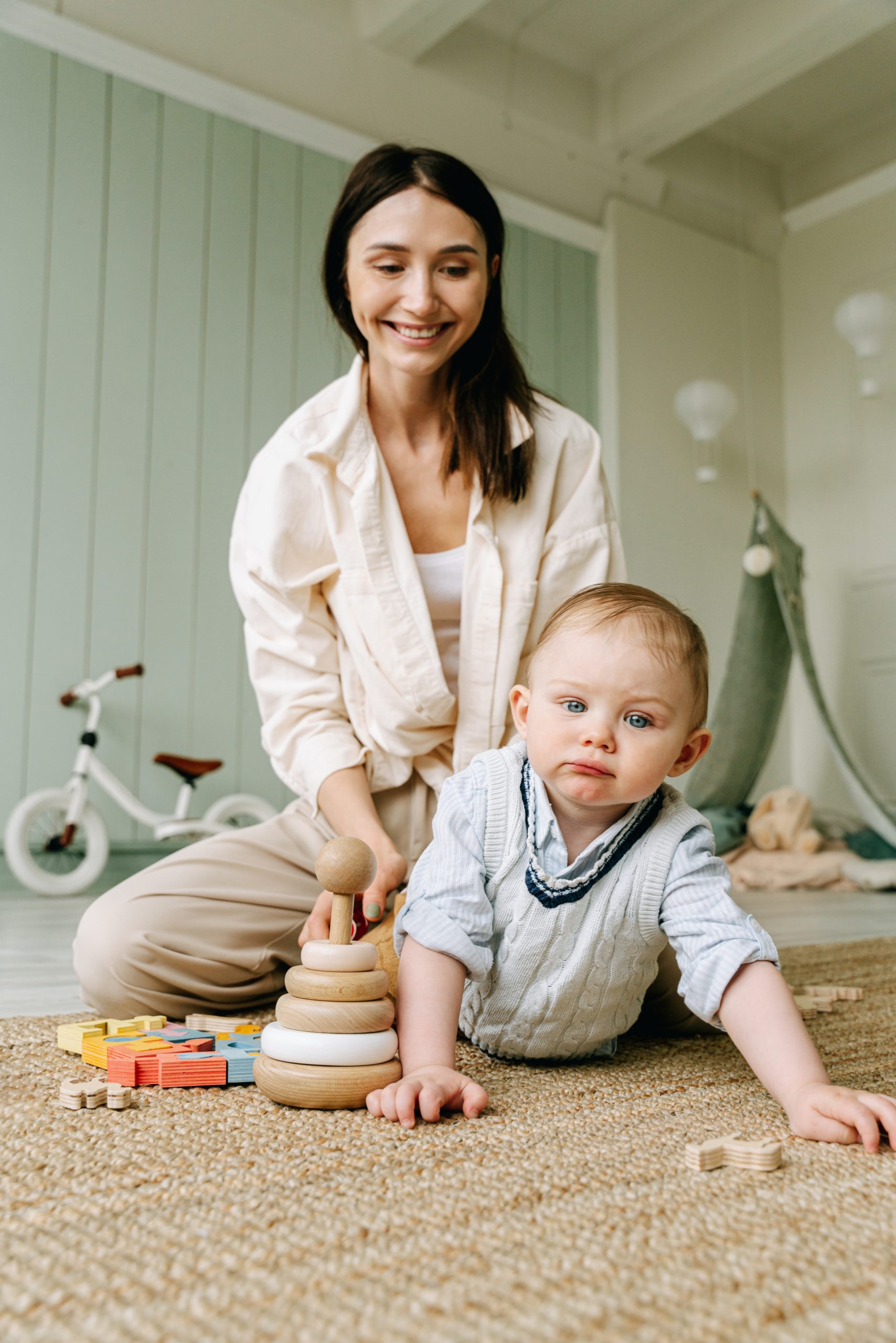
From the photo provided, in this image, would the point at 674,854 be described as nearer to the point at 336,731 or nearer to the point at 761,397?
A: the point at 336,731

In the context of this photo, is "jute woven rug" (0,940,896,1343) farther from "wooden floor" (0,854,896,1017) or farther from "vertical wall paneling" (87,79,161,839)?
"vertical wall paneling" (87,79,161,839)

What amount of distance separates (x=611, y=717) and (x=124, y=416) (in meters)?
2.49

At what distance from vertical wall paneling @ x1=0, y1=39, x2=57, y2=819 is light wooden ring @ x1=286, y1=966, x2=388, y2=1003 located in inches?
87.2

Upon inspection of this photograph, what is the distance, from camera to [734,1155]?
60 cm

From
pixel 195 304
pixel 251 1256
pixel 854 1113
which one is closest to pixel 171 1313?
pixel 251 1256

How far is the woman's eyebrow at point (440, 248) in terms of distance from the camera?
44.4 inches

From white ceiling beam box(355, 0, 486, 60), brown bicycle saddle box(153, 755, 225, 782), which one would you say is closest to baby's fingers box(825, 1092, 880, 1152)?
brown bicycle saddle box(153, 755, 225, 782)

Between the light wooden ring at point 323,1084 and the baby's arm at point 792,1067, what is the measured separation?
24cm

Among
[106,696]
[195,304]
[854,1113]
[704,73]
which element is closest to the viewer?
[854,1113]

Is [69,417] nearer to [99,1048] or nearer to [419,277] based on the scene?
[419,277]

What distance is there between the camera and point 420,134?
3.43 m

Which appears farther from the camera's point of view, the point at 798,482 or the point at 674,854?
the point at 798,482

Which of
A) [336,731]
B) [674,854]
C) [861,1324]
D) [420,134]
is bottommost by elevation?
[861,1324]

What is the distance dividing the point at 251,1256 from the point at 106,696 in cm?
253
